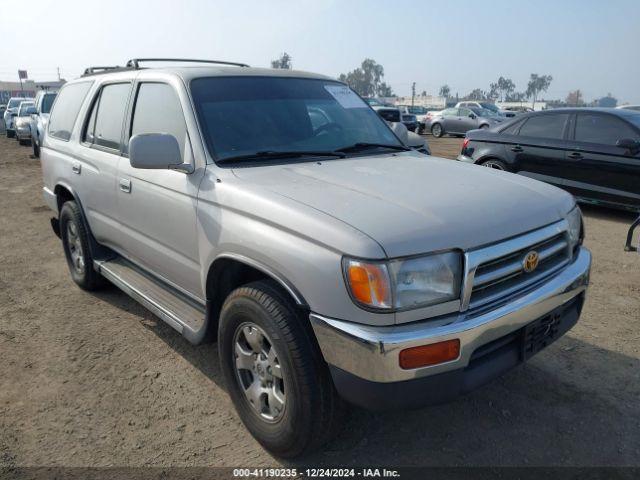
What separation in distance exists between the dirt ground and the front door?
2.18 feet

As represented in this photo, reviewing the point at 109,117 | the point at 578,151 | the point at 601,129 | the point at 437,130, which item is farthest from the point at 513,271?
the point at 437,130

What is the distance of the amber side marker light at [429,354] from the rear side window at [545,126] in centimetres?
674

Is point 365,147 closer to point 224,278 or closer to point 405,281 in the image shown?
point 224,278

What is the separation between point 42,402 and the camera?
124 inches

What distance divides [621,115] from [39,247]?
805 centimetres

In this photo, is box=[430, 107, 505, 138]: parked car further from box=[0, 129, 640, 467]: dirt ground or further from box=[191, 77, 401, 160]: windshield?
box=[191, 77, 401, 160]: windshield

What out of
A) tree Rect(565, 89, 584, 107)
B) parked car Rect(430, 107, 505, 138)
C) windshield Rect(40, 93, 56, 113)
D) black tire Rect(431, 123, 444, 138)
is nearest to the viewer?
windshield Rect(40, 93, 56, 113)

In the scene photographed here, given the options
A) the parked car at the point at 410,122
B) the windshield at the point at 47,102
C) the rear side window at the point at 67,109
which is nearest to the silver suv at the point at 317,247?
the rear side window at the point at 67,109

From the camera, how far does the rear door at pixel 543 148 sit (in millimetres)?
7715

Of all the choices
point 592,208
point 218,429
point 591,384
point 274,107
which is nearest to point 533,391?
point 591,384

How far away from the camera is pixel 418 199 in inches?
95.4

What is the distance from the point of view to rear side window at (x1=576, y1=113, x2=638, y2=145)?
7.23 meters

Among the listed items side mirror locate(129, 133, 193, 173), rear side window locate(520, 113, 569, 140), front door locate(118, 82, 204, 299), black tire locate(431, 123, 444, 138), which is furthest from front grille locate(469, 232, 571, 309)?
black tire locate(431, 123, 444, 138)

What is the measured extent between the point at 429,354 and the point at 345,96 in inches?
95.6
